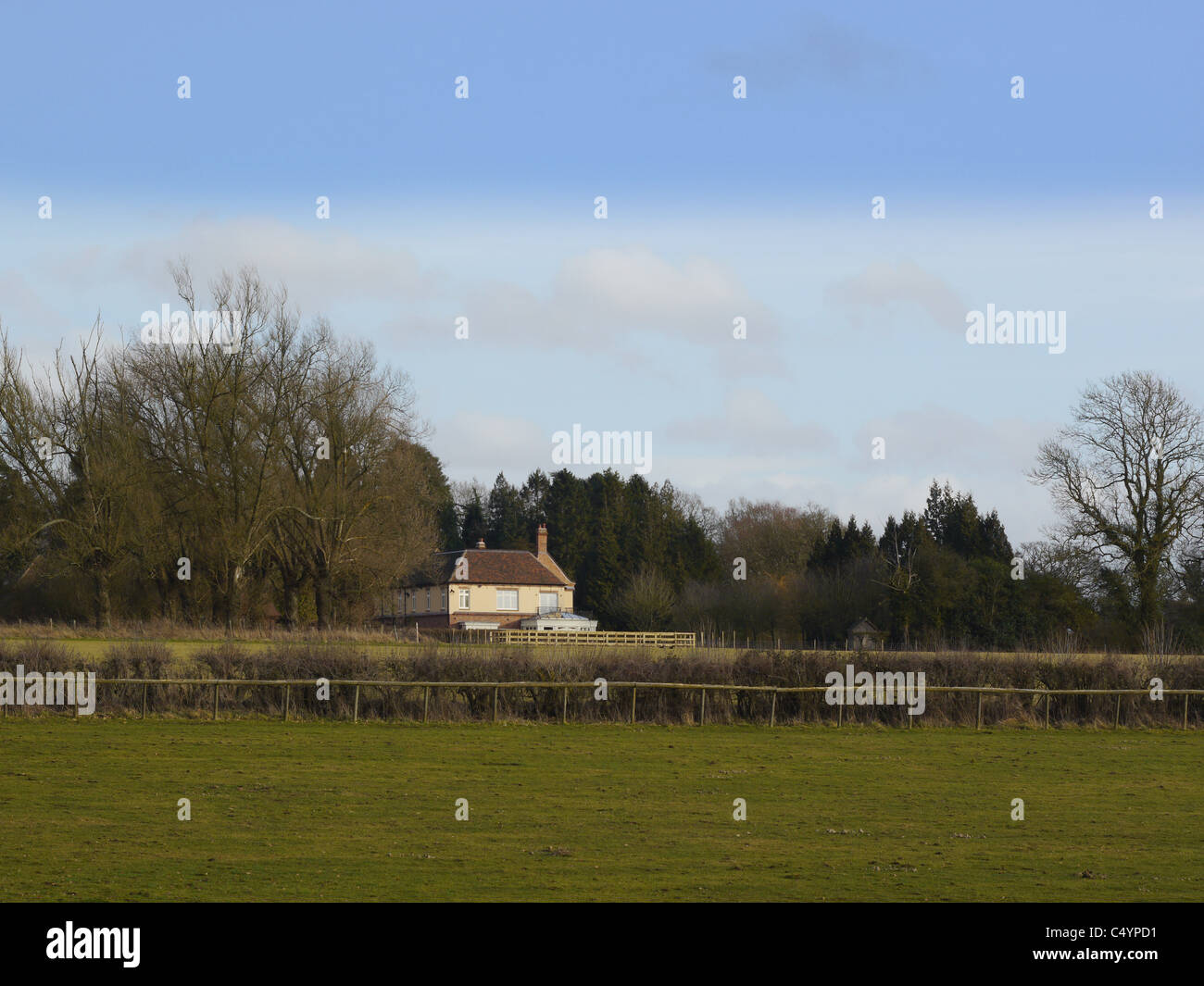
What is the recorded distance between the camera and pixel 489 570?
83562 mm

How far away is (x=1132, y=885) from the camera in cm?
1130

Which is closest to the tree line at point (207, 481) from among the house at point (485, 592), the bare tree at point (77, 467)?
the bare tree at point (77, 467)

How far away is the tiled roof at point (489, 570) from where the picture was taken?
3265 inches

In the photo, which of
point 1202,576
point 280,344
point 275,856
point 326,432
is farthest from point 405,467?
point 275,856

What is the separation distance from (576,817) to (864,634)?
4514 cm

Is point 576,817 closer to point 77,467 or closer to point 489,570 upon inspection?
point 77,467

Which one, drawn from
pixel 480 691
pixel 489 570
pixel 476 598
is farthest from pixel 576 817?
pixel 489 570

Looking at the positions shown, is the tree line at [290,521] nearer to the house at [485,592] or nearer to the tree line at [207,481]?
the tree line at [207,481]

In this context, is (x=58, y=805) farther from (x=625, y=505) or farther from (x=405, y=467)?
(x=625, y=505)

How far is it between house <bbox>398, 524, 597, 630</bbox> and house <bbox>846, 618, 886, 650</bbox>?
24269 millimetres

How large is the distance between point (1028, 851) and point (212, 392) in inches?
1767
